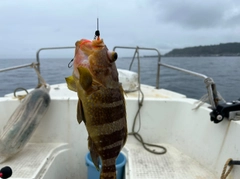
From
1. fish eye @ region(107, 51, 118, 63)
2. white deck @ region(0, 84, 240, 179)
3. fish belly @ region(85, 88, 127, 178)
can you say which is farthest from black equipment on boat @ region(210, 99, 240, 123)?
fish eye @ region(107, 51, 118, 63)

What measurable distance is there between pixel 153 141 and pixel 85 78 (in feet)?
9.47

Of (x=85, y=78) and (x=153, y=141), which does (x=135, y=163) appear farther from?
(x=85, y=78)

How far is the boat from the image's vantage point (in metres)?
2.85

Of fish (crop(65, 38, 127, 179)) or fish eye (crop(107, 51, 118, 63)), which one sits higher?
fish eye (crop(107, 51, 118, 63))

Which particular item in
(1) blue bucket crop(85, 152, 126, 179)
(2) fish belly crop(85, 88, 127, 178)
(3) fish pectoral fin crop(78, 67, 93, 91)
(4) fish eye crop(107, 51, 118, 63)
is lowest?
(1) blue bucket crop(85, 152, 126, 179)

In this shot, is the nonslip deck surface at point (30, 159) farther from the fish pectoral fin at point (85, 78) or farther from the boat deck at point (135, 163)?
the fish pectoral fin at point (85, 78)

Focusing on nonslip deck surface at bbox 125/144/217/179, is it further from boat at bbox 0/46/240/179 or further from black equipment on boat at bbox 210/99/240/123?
black equipment on boat at bbox 210/99/240/123

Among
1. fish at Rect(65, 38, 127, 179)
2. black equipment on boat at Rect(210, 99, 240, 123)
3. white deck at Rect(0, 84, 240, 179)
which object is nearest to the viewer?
fish at Rect(65, 38, 127, 179)

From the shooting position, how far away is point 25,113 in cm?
338

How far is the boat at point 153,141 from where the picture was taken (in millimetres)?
2850

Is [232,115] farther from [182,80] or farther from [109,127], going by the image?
[182,80]

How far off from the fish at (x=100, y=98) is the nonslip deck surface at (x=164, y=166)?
1602mm

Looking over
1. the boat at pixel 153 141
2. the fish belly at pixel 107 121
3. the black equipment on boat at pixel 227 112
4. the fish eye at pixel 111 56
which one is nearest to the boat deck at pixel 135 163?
the boat at pixel 153 141

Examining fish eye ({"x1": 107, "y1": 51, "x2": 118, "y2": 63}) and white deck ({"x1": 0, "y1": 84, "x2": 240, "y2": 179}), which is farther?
white deck ({"x1": 0, "y1": 84, "x2": 240, "y2": 179})
